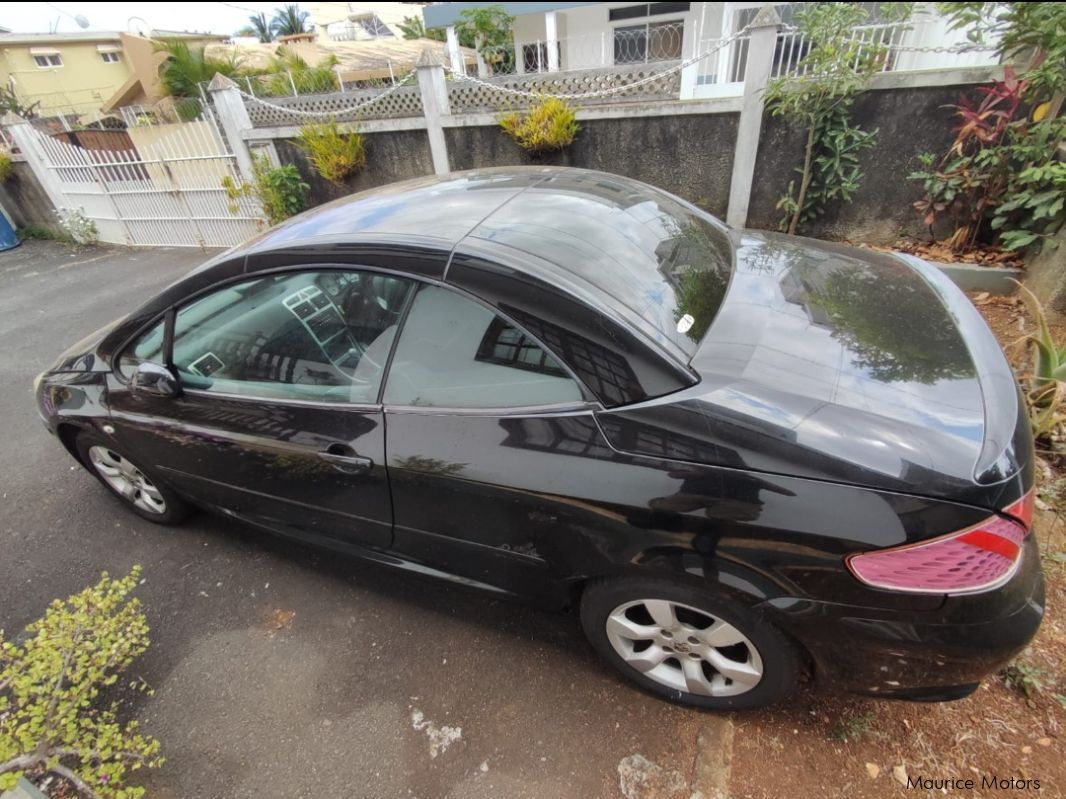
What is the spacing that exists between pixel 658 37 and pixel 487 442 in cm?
1135

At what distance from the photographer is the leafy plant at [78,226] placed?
9.02 m

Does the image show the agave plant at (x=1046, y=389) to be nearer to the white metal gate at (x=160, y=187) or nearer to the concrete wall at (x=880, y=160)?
the concrete wall at (x=880, y=160)

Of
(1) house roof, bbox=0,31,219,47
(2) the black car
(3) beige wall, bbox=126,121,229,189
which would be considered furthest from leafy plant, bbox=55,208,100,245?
(1) house roof, bbox=0,31,219,47

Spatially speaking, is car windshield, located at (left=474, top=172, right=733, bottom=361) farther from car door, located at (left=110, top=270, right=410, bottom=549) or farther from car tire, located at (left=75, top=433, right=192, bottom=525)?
car tire, located at (left=75, top=433, right=192, bottom=525)

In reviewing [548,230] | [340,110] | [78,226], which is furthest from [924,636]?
[78,226]

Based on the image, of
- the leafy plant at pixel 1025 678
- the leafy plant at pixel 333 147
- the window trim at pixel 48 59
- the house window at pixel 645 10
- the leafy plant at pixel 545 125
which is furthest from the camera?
the window trim at pixel 48 59

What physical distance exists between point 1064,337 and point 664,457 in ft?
11.7

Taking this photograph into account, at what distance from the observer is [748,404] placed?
1.34 metres

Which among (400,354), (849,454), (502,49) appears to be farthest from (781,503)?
(502,49)

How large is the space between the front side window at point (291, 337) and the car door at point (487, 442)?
0.15 metres

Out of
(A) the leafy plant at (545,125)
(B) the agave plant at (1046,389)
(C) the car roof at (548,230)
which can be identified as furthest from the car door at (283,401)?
(A) the leafy plant at (545,125)

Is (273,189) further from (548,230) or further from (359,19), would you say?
(359,19)

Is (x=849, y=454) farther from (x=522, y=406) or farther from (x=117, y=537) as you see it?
(x=117, y=537)

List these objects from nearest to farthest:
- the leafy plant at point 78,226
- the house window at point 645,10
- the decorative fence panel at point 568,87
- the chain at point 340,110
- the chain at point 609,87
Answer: the chain at point 609,87, the decorative fence panel at point 568,87, the chain at point 340,110, the leafy plant at point 78,226, the house window at point 645,10
